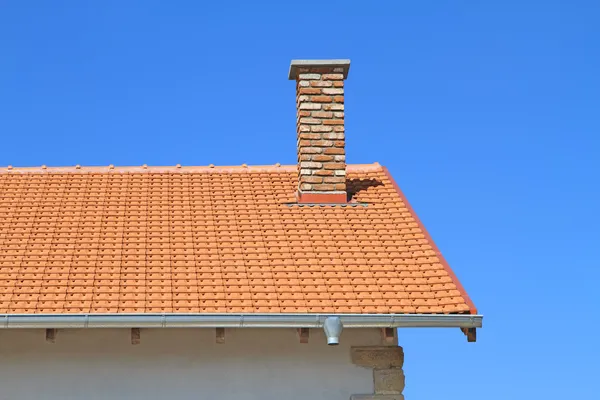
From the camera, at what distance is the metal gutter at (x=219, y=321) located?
904 cm

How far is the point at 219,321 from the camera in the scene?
9117 millimetres

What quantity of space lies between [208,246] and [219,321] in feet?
5.36

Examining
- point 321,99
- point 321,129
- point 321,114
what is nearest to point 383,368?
point 321,129

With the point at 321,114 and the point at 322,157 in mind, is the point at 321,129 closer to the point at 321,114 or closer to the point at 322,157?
the point at 321,114

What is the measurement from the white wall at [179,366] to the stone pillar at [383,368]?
0.07 meters

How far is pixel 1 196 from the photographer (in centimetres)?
→ 1198

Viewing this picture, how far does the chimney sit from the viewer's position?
38.9 feet

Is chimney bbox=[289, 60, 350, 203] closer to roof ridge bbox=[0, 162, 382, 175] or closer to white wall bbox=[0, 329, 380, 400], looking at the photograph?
roof ridge bbox=[0, 162, 382, 175]

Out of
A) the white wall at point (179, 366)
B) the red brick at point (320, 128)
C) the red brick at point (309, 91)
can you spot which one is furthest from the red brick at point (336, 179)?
the white wall at point (179, 366)

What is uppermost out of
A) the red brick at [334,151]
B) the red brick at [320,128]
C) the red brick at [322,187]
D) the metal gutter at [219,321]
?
the red brick at [320,128]

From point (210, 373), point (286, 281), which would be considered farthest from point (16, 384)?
point (286, 281)

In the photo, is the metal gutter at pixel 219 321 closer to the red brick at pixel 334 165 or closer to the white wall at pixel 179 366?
the white wall at pixel 179 366

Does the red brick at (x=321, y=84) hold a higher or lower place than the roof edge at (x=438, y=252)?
higher

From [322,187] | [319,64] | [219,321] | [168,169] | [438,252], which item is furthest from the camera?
[168,169]
